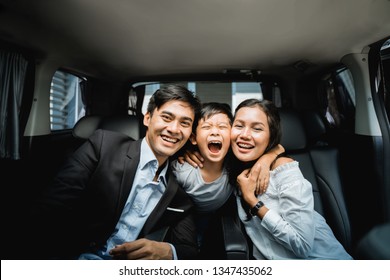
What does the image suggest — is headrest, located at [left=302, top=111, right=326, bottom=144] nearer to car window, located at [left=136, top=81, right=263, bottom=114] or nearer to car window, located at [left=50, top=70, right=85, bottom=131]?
car window, located at [left=136, top=81, right=263, bottom=114]

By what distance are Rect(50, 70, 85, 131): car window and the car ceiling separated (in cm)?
6

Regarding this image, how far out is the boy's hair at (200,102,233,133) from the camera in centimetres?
77

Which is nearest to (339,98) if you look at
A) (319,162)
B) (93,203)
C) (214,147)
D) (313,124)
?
(313,124)

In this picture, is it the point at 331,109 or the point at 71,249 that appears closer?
the point at 71,249

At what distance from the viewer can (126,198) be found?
681 mm

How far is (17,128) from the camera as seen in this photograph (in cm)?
65

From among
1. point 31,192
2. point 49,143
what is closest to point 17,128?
point 49,143

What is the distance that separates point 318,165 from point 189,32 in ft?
2.83

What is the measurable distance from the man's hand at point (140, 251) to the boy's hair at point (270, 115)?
0.54 metres

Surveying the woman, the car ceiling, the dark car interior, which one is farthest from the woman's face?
the car ceiling

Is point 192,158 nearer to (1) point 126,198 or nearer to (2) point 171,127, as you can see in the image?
(2) point 171,127

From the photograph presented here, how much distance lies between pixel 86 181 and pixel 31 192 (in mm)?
168

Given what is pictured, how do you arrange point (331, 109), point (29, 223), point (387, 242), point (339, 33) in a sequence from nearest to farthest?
point (387, 242), point (29, 223), point (339, 33), point (331, 109)

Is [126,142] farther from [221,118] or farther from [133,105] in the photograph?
[221,118]
